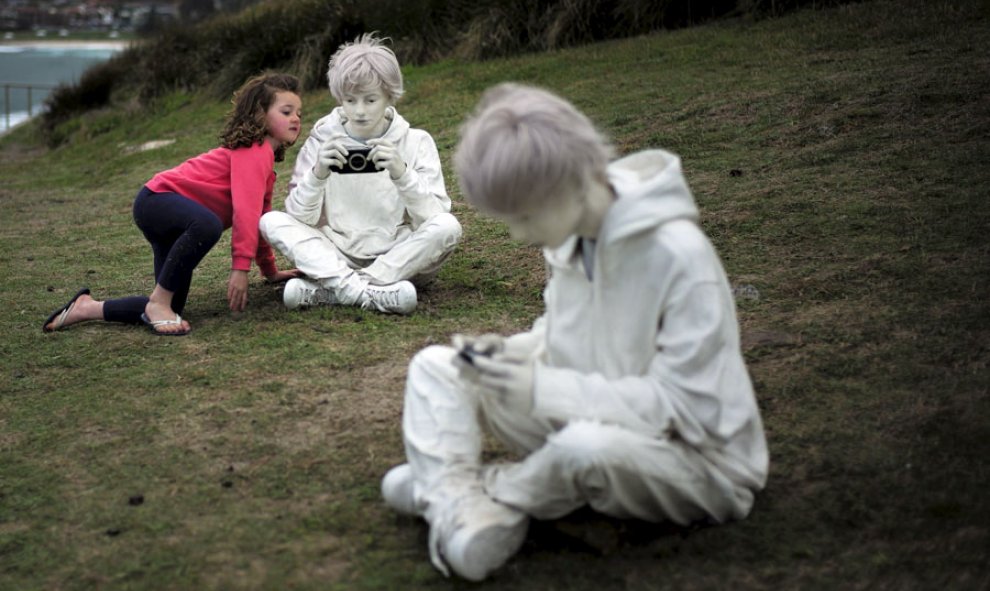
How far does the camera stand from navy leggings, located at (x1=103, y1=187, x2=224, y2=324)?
14.8 ft

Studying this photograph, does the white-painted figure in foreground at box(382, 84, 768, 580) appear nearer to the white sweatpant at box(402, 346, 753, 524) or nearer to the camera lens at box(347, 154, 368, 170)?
the white sweatpant at box(402, 346, 753, 524)

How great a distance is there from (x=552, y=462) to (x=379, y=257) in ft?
8.40

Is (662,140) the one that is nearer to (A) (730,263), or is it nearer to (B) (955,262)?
(A) (730,263)

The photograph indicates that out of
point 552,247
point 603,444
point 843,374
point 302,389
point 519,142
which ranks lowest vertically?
point 302,389

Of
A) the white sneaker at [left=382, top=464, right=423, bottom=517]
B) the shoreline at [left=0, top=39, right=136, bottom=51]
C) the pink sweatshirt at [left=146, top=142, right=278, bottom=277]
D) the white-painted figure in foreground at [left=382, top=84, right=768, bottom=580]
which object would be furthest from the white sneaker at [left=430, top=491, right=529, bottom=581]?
the shoreline at [left=0, top=39, right=136, bottom=51]

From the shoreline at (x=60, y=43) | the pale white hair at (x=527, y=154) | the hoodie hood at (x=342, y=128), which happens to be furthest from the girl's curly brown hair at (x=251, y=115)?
the shoreline at (x=60, y=43)

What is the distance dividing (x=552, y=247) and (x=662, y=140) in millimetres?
4768

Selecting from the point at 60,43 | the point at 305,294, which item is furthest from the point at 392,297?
the point at 60,43

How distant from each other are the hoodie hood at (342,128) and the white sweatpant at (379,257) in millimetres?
385

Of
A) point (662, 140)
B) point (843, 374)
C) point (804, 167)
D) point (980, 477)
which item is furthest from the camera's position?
point (662, 140)

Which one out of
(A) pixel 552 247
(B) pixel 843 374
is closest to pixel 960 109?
(B) pixel 843 374

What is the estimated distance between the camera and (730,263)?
4832 mm

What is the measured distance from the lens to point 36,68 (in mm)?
26953

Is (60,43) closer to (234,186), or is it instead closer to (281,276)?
(281,276)
